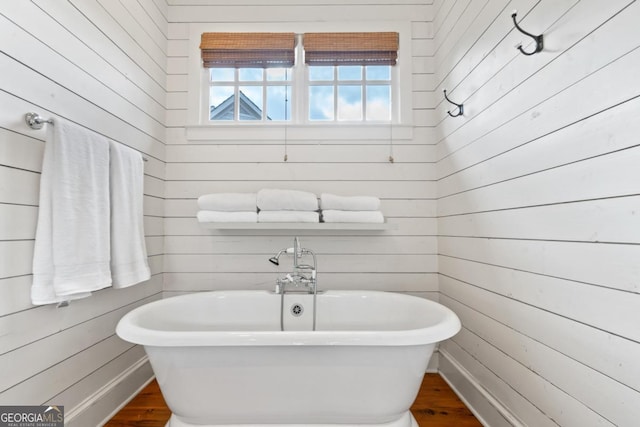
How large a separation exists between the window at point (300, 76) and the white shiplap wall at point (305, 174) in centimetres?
13

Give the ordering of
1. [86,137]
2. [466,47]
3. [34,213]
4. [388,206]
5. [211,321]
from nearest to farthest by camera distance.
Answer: [34,213], [86,137], [466,47], [211,321], [388,206]

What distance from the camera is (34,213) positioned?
1183 millimetres

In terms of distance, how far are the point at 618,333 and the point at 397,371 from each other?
2.34 feet

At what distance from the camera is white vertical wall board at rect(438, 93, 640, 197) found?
2.74ft

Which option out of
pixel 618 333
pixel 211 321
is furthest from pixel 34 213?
pixel 618 333

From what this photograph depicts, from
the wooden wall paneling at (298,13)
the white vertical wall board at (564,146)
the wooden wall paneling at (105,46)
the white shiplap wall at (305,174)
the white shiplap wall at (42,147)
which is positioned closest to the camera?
the white vertical wall board at (564,146)

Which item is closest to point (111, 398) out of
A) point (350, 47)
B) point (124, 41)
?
point (124, 41)

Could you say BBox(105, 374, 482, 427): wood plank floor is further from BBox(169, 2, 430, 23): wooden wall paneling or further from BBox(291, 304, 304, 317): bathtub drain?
BBox(169, 2, 430, 23): wooden wall paneling

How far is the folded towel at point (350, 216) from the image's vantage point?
1906 mm

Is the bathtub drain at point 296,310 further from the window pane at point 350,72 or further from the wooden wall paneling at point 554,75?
the window pane at point 350,72

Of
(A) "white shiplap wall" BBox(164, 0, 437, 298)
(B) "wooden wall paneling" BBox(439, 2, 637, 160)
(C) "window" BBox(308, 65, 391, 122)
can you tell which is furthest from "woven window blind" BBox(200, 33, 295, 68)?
(B) "wooden wall paneling" BBox(439, 2, 637, 160)

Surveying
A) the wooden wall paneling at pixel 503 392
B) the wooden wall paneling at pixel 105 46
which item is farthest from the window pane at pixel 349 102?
the wooden wall paneling at pixel 503 392

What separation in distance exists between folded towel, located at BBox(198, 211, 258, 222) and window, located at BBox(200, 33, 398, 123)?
736mm

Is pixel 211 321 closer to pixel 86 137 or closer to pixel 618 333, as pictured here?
pixel 86 137
